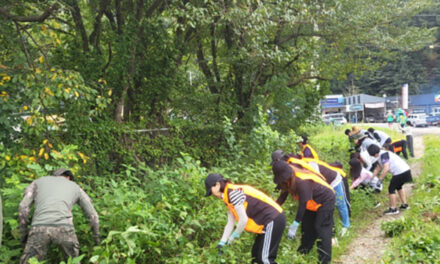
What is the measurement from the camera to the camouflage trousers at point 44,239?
167 inches

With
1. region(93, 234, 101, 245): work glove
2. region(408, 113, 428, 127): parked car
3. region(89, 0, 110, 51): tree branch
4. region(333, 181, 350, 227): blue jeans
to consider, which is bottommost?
region(408, 113, 428, 127): parked car

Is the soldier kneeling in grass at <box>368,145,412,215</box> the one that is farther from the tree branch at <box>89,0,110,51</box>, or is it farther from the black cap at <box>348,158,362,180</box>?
the tree branch at <box>89,0,110,51</box>

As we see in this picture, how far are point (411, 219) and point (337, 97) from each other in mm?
59051

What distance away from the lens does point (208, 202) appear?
19.9ft

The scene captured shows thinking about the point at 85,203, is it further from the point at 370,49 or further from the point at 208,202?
the point at 370,49

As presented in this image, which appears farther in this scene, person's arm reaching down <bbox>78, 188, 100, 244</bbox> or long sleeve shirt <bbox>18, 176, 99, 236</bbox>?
person's arm reaching down <bbox>78, 188, 100, 244</bbox>

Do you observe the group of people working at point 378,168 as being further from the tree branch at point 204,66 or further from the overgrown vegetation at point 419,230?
the tree branch at point 204,66

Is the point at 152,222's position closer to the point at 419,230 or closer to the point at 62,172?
the point at 62,172

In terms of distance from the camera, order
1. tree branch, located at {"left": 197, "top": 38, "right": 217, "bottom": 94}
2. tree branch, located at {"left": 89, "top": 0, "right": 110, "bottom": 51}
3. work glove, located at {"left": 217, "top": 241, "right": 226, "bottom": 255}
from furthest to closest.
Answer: tree branch, located at {"left": 197, "top": 38, "right": 217, "bottom": 94} < tree branch, located at {"left": 89, "top": 0, "right": 110, "bottom": 51} < work glove, located at {"left": 217, "top": 241, "right": 226, "bottom": 255}

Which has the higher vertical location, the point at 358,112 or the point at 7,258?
the point at 7,258

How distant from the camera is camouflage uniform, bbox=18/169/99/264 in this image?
14.0 feet

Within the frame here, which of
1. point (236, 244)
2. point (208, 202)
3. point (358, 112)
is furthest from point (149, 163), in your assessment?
point (358, 112)

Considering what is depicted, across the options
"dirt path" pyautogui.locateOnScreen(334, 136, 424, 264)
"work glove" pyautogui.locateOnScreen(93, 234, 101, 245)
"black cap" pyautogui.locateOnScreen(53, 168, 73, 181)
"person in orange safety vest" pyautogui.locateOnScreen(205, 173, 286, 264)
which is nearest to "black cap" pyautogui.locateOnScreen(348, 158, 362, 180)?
"dirt path" pyautogui.locateOnScreen(334, 136, 424, 264)

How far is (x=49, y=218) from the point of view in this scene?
4.28 m
